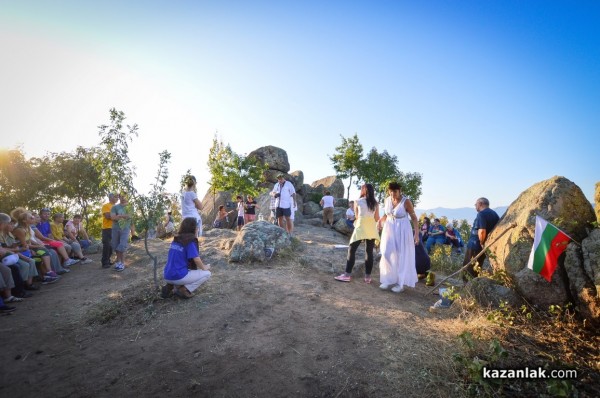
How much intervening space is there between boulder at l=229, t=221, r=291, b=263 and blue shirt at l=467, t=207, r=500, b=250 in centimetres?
442

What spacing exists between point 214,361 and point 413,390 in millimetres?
2233

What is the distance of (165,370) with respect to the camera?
346 centimetres

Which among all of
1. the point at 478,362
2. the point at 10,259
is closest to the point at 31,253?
the point at 10,259

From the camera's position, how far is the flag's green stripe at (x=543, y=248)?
4199 millimetres

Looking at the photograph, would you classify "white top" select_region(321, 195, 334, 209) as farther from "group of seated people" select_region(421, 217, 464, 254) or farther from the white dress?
the white dress

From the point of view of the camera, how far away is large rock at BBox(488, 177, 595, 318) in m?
4.56

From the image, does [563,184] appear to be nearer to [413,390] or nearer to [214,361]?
[413,390]

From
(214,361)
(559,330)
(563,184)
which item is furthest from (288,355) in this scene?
(563,184)

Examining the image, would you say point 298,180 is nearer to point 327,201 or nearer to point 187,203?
point 327,201

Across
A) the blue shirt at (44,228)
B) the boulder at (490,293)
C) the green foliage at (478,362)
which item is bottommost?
the green foliage at (478,362)

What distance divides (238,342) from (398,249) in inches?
148

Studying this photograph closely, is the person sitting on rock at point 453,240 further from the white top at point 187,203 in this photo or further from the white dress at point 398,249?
the white top at point 187,203

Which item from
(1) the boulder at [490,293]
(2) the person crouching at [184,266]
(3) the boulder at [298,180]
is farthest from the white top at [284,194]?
(3) the boulder at [298,180]

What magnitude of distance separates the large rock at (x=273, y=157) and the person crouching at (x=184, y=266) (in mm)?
21171
